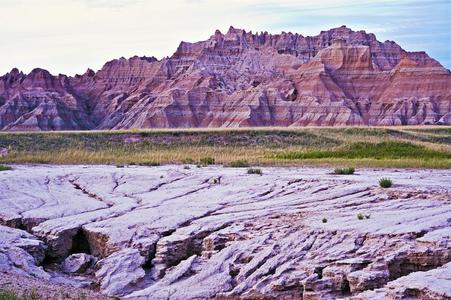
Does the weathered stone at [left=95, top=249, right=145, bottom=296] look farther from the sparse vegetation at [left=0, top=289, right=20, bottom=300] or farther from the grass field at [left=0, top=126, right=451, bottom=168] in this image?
the grass field at [left=0, top=126, right=451, bottom=168]

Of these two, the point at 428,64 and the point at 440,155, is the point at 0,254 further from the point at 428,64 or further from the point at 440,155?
the point at 428,64

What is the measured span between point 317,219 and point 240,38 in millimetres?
148025

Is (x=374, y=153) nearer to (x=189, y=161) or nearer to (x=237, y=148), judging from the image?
(x=189, y=161)

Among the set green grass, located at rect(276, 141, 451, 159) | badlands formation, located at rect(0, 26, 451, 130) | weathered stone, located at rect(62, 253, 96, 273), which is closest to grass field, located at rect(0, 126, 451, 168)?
green grass, located at rect(276, 141, 451, 159)

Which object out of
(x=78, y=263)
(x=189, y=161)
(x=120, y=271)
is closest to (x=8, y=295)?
(x=120, y=271)

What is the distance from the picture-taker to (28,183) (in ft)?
80.1

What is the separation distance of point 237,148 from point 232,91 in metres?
87.5

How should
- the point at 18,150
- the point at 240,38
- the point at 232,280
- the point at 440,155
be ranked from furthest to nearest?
the point at 240,38 → the point at 18,150 → the point at 440,155 → the point at 232,280

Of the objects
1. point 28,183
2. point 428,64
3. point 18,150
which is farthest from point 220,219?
point 428,64

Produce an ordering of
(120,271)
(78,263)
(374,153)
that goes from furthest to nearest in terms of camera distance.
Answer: (374,153) → (78,263) → (120,271)

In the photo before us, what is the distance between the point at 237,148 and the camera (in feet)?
161

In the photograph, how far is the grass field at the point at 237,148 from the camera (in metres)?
36.9

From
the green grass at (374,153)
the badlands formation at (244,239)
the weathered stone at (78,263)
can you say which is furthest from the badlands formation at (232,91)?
the weathered stone at (78,263)

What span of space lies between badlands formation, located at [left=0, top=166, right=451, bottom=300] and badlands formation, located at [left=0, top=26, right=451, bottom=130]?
97734 millimetres
